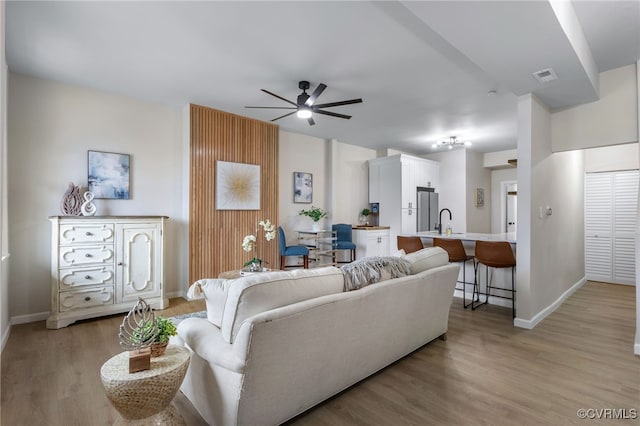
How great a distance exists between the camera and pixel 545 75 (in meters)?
3.01

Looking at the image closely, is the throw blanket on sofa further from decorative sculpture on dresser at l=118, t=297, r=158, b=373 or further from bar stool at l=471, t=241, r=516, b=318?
bar stool at l=471, t=241, r=516, b=318

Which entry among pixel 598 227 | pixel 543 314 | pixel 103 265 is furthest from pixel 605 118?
pixel 103 265

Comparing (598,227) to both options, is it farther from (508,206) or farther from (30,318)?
(30,318)

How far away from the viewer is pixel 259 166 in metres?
5.12

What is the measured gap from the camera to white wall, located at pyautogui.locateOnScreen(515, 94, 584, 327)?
3.46 m

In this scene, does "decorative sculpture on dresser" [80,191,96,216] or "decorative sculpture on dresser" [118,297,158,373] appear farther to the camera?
"decorative sculpture on dresser" [80,191,96,216]

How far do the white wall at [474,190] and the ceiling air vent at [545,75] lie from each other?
4.31 metres

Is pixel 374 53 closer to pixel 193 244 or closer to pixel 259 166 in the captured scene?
pixel 259 166

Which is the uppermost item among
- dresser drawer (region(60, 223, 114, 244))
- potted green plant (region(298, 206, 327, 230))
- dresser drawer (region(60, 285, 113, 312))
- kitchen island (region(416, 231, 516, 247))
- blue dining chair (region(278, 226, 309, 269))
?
potted green plant (region(298, 206, 327, 230))

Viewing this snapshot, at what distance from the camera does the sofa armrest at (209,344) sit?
1.58 m

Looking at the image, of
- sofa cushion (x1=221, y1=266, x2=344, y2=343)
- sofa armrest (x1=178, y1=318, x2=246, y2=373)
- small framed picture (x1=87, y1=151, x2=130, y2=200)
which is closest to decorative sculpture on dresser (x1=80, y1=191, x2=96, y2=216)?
small framed picture (x1=87, y1=151, x2=130, y2=200)

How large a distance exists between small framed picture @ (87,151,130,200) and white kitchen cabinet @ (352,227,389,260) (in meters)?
4.01

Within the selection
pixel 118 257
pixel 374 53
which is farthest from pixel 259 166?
pixel 374 53

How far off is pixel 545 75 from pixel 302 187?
392 cm
